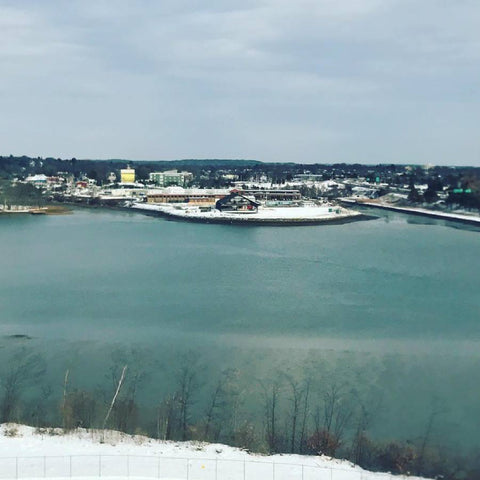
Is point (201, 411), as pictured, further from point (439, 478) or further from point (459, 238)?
point (459, 238)

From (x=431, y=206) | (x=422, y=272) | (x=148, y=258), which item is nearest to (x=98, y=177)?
(x=431, y=206)

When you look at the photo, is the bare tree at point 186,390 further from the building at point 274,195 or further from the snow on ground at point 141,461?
the building at point 274,195

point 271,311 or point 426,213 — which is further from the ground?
point 426,213

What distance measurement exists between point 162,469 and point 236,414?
61 centimetres

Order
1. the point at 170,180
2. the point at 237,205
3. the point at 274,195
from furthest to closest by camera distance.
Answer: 1. the point at 170,180
2. the point at 274,195
3. the point at 237,205

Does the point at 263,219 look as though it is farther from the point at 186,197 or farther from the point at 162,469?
the point at 162,469

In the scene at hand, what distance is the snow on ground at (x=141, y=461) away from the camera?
2059 millimetres

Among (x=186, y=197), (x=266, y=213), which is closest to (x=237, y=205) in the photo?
(x=266, y=213)

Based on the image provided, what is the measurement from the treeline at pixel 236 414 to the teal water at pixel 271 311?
0.11 metres

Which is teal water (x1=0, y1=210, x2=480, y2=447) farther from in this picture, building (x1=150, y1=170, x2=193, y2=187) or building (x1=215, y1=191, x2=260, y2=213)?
building (x1=150, y1=170, x2=193, y2=187)

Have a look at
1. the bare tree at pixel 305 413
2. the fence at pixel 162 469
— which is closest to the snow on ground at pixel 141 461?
the fence at pixel 162 469

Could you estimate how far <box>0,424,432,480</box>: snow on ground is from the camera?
2.06m

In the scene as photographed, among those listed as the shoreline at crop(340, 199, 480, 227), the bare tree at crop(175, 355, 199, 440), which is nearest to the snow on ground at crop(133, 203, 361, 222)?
the shoreline at crop(340, 199, 480, 227)

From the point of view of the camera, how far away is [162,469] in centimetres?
209
